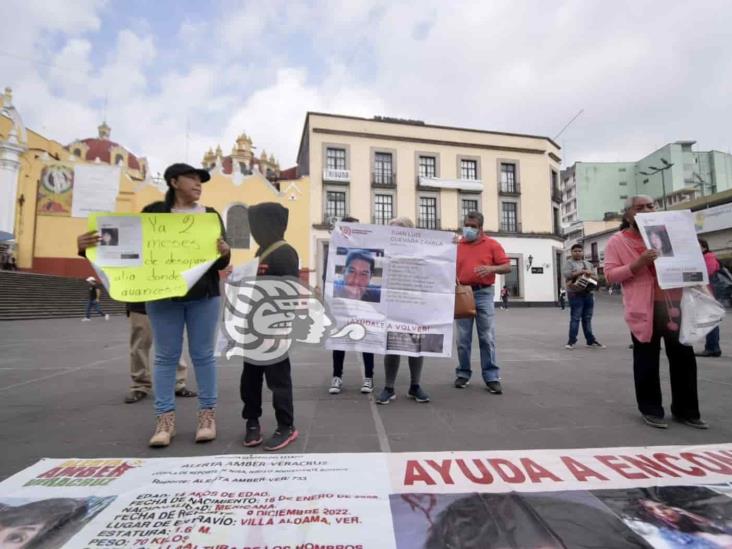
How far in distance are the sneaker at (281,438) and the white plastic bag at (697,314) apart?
266 cm

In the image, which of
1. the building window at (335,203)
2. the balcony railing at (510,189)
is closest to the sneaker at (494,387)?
the building window at (335,203)

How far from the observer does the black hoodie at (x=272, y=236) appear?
248cm

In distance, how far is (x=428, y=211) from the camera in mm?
26438

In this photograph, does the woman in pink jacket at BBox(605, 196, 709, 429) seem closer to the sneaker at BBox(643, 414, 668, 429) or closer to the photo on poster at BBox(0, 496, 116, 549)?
the sneaker at BBox(643, 414, 668, 429)

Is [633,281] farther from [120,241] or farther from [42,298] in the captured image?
[42,298]

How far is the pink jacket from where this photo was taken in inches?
106

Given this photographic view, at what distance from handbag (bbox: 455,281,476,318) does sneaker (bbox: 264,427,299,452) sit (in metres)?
1.73

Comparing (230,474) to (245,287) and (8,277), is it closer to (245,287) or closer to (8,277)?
(245,287)

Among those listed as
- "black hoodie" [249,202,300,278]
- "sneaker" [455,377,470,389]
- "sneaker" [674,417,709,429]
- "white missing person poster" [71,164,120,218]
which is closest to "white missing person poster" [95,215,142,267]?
"black hoodie" [249,202,300,278]

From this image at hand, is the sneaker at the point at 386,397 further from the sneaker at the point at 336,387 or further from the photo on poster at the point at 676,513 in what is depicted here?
the photo on poster at the point at 676,513

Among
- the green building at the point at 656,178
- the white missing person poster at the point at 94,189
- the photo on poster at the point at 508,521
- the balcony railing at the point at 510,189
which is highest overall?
the green building at the point at 656,178

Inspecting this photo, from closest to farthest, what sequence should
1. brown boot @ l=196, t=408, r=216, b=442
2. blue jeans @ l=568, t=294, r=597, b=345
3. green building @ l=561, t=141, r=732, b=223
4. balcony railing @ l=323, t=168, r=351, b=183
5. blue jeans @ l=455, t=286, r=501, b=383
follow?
brown boot @ l=196, t=408, r=216, b=442 → blue jeans @ l=455, t=286, r=501, b=383 → blue jeans @ l=568, t=294, r=597, b=345 → balcony railing @ l=323, t=168, r=351, b=183 → green building @ l=561, t=141, r=732, b=223

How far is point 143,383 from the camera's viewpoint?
3.55 meters

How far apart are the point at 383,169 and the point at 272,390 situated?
2499cm
